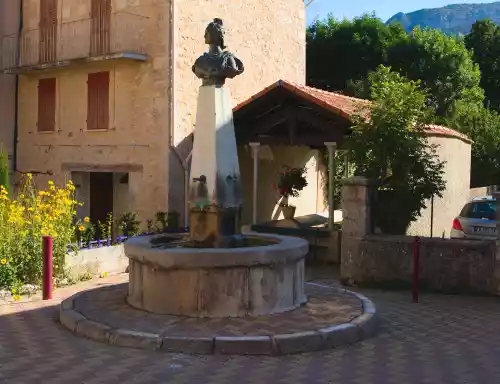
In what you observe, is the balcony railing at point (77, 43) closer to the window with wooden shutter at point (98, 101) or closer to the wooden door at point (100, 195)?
Answer: the window with wooden shutter at point (98, 101)

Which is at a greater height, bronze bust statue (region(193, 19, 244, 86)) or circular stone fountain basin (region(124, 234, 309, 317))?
bronze bust statue (region(193, 19, 244, 86))

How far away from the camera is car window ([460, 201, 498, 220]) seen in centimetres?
1249

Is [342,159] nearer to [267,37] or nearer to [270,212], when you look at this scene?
[270,212]

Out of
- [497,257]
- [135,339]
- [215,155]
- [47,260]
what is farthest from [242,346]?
[497,257]

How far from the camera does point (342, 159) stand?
1705 cm

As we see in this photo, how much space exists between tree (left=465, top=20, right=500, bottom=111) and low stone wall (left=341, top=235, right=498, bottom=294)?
3314 cm

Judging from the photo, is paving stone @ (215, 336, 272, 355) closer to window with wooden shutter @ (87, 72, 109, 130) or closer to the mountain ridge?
window with wooden shutter @ (87, 72, 109, 130)

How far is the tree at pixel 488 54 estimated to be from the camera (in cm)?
4069

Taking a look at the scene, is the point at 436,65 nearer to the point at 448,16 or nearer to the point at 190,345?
the point at 190,345

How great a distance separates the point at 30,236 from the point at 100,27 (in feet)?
23.0

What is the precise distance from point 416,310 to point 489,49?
37.7 m

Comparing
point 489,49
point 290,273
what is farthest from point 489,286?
point 489,49

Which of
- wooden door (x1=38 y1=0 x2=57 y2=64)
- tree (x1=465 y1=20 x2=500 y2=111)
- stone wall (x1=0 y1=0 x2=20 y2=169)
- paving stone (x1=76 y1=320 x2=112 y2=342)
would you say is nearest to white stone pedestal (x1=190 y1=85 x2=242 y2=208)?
paving stone (x1=76 y1=320 x2=112 y2=342)

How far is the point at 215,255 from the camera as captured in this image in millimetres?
6973
